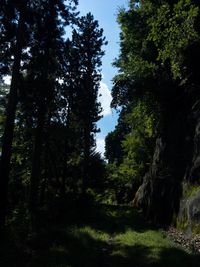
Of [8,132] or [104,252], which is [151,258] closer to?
[104,252]

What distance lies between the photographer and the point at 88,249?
1290 centimetres

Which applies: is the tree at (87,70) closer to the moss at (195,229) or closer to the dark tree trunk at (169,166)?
the dark tree trunk at (169,166)

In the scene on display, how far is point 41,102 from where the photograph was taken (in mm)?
24047

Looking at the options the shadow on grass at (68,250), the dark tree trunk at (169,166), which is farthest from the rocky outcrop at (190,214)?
the shadow on grass at (68,250)

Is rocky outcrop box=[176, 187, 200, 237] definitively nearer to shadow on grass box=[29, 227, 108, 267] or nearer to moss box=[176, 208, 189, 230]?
moss box=[176, 208, 189, 230]

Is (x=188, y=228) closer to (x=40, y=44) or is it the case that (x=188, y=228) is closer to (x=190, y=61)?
(x=190, y=61)

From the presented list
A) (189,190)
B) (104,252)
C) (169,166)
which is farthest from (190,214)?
(169,166)

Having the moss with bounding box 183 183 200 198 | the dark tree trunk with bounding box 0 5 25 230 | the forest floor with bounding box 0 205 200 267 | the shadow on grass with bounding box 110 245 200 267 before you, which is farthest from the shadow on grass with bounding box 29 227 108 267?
the moss with bounding box 183 183 200 198

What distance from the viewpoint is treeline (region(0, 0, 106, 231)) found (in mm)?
19234

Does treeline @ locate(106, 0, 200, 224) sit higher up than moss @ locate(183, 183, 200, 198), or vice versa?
treeline @ locate(106, 0, 200, 224)

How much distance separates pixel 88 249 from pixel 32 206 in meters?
11.8

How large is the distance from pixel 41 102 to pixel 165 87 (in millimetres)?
8198

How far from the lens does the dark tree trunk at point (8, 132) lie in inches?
674

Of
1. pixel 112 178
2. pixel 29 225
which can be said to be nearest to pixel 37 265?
pixel 29 225
